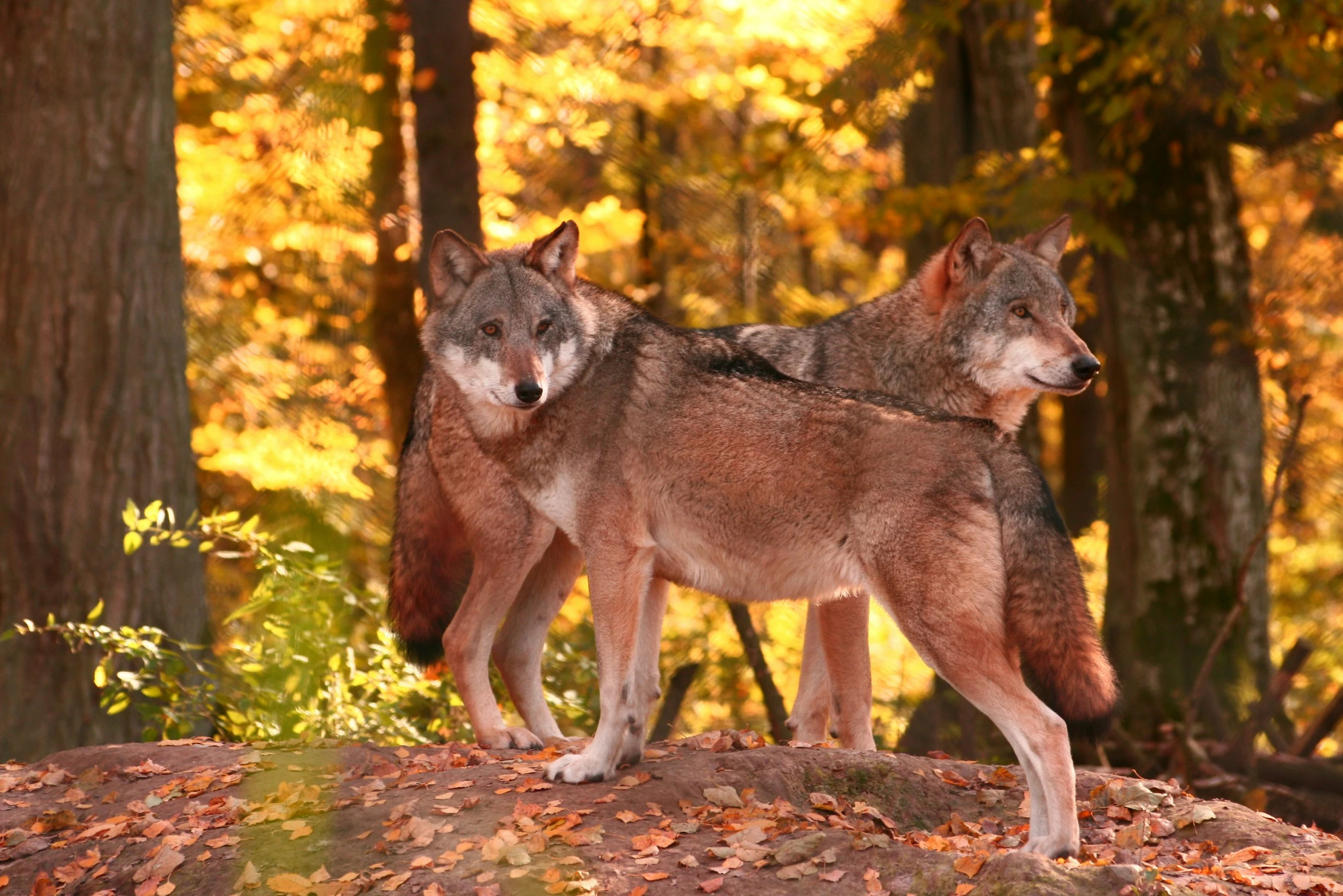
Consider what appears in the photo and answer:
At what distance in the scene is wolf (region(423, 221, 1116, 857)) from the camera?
4.42 meters

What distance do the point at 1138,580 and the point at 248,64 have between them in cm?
1095

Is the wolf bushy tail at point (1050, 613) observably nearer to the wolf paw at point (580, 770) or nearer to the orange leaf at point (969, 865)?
the orange leaf at point (969, 865)

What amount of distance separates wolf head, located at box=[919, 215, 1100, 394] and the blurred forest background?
7.13ft

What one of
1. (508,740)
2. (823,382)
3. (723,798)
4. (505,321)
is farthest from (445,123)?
(723,798)

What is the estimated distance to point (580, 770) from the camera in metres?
4.93

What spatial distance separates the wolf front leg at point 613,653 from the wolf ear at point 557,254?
1.33 meters

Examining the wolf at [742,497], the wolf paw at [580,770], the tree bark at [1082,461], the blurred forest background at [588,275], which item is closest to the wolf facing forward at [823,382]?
the wolf at [742,497]

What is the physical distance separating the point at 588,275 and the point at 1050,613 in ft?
49.8

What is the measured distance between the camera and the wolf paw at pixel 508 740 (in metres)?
5.93

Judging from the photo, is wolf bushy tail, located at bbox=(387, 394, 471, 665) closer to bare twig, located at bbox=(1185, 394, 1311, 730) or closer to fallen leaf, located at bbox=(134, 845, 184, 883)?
fallen leaf, located at bbox=(134, 845, 184, 883)

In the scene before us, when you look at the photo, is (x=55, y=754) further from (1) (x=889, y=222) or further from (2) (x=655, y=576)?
(1) (x=889, y=222)

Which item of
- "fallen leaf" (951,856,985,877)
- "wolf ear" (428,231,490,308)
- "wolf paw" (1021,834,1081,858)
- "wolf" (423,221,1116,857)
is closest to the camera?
"fallen leaf" (951,856,985,877)

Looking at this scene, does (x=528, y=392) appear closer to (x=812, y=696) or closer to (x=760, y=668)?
(x=812, y=696)

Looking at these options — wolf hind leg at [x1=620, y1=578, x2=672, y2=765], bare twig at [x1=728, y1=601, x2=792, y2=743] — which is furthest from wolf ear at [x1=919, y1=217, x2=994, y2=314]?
bare twig at [x1=728, y1=601, x2=792, y2=743]
